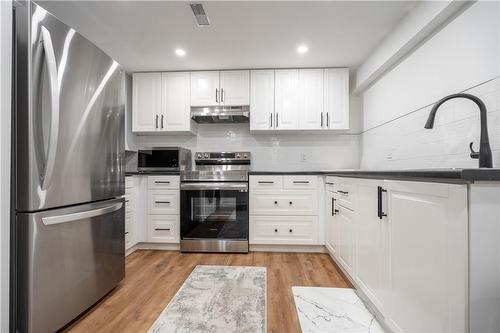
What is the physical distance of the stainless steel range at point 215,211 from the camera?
274cm

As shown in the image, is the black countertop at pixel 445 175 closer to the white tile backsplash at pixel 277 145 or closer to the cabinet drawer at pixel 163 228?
the white tile backsplash at pixel 277 145

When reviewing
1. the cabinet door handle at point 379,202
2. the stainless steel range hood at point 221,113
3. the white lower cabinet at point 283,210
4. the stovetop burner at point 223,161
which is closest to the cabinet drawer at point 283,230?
the white lower cabinet at point 283,210

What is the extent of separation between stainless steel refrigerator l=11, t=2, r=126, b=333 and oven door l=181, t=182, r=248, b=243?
3.67 ft

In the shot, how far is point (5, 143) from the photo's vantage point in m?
1.14

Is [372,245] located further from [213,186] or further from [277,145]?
[277,145]

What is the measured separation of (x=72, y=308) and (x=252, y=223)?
1750mm

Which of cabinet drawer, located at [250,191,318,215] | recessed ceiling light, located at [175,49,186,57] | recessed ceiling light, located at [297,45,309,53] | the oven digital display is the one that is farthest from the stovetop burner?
recessed ceiling light, located at [297,45,309,53]

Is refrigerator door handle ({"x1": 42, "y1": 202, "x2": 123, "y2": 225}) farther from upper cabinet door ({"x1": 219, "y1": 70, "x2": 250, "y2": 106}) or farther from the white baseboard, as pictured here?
upper cabinet door ({"x1": 219, "y1": 70, "x2": 250, "y2": 106})

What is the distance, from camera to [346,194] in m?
1.98

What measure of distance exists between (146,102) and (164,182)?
114 centimetres

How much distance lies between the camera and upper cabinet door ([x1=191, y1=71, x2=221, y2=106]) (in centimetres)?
304

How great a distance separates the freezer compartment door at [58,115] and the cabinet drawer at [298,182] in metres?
1.80

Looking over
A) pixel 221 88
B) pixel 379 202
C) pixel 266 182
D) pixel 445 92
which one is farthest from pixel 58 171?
pixel 445 92

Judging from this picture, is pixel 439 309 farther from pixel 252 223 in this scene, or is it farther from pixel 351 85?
pixel 351 85
